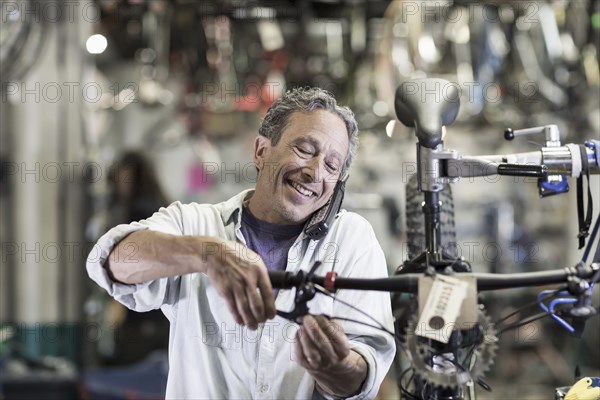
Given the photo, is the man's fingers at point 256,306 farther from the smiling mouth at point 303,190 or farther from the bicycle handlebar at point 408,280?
the smiling mouth at point 303,190

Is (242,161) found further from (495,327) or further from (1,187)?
(495,327)

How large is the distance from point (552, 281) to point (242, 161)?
4998 mm

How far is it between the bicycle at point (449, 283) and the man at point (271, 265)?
0.12 m

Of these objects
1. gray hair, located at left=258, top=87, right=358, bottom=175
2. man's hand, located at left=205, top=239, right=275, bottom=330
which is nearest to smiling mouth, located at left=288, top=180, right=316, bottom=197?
gray hair, located at left=258, top=87, right=358, bottom=175

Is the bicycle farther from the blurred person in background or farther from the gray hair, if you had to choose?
the blurred person in background

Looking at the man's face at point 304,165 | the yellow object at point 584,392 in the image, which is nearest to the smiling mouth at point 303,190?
the man's face at point 304,165

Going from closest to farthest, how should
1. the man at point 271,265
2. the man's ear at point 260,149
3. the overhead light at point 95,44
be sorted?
the man at point 271,265 → the man's ear at point 260,149 → the overhead light at point 95,44

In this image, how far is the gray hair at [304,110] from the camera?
5.51 feet

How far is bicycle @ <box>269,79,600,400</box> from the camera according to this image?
133cm

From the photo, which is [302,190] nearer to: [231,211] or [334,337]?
[231,211]

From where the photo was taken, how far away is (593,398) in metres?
1.50

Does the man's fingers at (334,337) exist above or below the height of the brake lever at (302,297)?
below

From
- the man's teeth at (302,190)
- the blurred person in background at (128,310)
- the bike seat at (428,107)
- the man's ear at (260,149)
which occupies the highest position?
the bike seat at (428,107)

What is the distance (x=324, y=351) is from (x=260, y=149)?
0.53 meters
